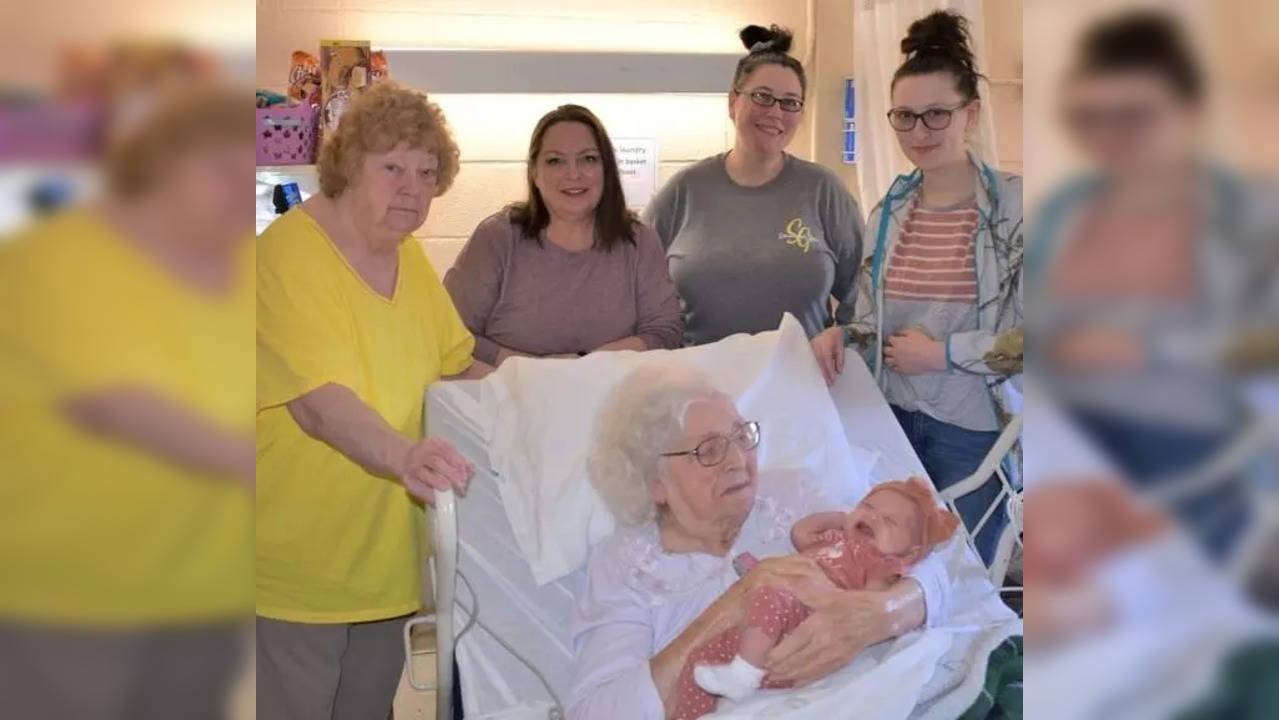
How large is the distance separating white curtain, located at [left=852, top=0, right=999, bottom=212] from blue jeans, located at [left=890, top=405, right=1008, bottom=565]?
129 centimetres

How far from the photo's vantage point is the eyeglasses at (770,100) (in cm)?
266

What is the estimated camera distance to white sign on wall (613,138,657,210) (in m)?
3.73

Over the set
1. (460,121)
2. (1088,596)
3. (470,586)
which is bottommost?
(470,586)

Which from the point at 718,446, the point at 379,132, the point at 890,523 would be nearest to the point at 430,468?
the point at 718,446

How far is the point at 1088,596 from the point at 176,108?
35 cm

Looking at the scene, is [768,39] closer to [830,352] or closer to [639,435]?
[830,352]

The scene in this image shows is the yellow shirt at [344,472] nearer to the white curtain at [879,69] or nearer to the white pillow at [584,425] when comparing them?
the white pillow at [584,425]

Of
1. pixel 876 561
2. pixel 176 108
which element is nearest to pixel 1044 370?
pixel 176 108

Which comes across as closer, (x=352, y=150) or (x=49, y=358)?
(x=49, y=358)

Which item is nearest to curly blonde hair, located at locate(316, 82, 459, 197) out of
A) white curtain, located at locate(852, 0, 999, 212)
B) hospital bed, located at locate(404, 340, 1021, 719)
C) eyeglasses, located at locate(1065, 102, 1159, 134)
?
hospital bed, located at locate(404, 340, 1021, 719)

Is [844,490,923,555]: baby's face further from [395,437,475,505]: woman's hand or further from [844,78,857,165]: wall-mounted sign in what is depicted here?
[844,78,857,165]: wall-mounted sign

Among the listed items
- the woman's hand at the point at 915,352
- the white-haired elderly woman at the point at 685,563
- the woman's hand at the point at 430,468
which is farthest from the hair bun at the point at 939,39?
the woman's hand at the point at 430,468

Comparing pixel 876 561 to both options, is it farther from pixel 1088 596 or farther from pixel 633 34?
pixel 633 34

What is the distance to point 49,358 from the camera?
0.38 meters
